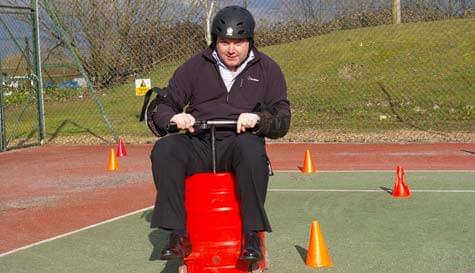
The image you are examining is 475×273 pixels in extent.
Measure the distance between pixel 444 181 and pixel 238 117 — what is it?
208 inches

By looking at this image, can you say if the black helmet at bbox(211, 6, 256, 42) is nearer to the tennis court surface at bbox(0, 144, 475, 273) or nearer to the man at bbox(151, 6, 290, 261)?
the man at bbox(151, 6, 290, 261)

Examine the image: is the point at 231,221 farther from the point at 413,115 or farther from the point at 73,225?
the point at 413,115

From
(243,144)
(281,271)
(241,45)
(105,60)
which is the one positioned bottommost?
(281,271)

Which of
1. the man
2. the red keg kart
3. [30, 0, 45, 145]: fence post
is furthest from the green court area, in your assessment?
[30, 0, 45, 145]: fence post

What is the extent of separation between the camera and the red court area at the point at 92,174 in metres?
7.65

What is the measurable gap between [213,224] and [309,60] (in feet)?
44.0

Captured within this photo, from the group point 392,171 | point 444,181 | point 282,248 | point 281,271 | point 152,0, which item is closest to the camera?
Answer: point 281,271

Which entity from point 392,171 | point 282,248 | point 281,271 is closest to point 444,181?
point 392,171

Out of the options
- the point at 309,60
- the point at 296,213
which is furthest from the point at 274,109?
the point at 309,60

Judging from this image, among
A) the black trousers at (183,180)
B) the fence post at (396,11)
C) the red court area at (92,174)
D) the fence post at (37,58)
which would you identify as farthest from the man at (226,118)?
the fence post at (396,11)

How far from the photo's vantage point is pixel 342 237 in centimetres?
620

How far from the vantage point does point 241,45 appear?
4609 mm

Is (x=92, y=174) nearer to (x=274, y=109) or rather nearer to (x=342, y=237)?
(x=342, y=237)

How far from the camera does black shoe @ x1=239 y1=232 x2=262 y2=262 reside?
13.6 feet
